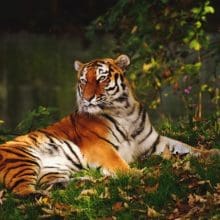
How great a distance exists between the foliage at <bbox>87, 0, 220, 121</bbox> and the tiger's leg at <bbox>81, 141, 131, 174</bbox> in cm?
288

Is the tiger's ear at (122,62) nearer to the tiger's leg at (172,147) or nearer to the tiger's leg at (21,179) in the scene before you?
the tiger's leg at (172,147)

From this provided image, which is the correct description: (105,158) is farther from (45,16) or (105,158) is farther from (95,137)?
(45,16)

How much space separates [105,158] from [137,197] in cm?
86

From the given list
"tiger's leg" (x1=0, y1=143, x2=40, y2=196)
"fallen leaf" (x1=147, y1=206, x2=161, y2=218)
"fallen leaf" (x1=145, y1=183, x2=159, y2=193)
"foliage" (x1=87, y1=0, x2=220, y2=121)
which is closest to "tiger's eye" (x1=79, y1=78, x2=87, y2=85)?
"tiger's leg" (x1=0, y1=143, x2=40, y2=196)

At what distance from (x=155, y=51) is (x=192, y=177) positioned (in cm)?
445

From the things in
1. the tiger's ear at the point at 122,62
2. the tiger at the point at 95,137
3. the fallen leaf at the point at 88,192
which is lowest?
the fallen leaf at the point at 88,192

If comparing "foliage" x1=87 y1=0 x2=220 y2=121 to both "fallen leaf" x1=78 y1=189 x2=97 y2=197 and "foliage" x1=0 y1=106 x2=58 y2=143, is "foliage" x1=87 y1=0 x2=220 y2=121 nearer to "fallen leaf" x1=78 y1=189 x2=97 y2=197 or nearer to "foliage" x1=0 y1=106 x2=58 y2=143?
"foliage" x1=0 y1=106 x2=58 y2=143

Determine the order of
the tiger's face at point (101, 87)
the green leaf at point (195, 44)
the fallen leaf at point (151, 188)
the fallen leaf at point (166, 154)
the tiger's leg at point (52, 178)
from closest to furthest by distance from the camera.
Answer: the fallen leaf at point (151, 188) < the tiger's leg at point (52, 178) < the tiger's face at point (101, 87) < the fallen leaf at point (166, 154) < the green leaf at point (195, 44)

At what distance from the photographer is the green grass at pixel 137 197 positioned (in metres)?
4.99

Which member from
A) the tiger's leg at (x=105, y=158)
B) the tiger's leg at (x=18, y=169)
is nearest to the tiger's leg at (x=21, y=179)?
the tiger's leg at (x=18, y=169)

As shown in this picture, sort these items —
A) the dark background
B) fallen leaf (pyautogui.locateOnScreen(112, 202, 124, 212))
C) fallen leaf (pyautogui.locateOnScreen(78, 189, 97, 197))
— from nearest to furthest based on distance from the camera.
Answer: fallen leaf (pyautogui.locateOnScreen(112, 202, 124, 212)) < fallen leaf (pyautogui.locateOnScreen(78, 189, 97, 197)) < the dark background

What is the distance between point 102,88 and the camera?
6.27 meters

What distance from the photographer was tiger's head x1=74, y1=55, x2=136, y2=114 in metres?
6.22

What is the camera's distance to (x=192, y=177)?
5414mm
